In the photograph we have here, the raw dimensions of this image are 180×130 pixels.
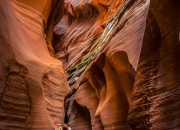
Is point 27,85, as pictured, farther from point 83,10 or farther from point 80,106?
point 83,10

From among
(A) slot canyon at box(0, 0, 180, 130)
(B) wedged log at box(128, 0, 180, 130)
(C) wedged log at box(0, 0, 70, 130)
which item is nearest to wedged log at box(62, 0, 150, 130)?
(A) slot canyon at box(0, 0, 180, 130)

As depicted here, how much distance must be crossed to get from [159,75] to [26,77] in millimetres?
2912

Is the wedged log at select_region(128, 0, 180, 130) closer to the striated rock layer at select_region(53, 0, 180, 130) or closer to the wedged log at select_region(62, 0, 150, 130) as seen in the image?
the striated rock layer at select_region(53, 0, 180, 130)

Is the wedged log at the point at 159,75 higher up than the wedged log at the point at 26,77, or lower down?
higher up

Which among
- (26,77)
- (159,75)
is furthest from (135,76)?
(26,77)

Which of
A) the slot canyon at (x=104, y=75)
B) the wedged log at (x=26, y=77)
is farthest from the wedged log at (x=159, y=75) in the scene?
the wedged log at (x=26, y=77)

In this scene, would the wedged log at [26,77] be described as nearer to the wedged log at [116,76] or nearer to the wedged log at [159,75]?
the wedged log at [116,76]

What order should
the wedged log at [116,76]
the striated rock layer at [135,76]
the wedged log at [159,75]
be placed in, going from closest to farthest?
1. the wedged log at [159,75]
2. the striated rock layer at [135,76]
3. the wedged log at [116,76]

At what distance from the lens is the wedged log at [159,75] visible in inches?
120

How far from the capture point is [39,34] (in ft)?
23.6

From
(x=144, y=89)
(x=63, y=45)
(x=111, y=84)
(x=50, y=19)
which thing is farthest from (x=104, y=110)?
(x=63, y=45)

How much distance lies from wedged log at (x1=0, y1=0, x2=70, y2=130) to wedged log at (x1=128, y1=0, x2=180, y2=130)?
2.35 metres

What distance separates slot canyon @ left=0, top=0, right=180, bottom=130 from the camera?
128 inches

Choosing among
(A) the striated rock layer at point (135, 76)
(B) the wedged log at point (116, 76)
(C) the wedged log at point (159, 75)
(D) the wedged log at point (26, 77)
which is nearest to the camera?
(C) the wedged log at point (159, 75)
